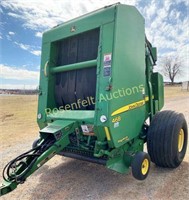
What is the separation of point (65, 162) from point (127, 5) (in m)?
3.34

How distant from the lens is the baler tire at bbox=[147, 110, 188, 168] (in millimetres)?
4203

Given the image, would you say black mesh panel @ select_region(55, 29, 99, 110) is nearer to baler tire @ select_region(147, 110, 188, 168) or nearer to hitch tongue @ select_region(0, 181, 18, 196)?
baler tire @ select_region(147, 110, 188, 168)

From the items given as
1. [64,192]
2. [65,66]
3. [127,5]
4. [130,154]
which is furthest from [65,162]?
[127,5]

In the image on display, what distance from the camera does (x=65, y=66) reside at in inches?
174

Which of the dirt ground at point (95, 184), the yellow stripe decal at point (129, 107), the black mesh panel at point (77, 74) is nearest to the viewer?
the dirt ground at point (95, 184)

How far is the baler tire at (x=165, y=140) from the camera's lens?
4203mm

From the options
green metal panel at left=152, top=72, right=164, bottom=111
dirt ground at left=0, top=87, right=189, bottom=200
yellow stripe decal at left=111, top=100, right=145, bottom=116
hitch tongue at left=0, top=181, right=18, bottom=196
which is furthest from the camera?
green metal panel at left=152, top=72, right=164, bottom=111

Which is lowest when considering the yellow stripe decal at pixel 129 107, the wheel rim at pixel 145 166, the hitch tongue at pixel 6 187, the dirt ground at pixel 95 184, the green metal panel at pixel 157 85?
the dirt ground at pixel 95 184

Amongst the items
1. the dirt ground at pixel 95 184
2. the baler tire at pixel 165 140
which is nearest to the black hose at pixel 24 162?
the dirt ground at pixel 95 184

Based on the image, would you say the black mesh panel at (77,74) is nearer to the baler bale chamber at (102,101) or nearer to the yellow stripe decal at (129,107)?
the baler bale chamber at (102,101)

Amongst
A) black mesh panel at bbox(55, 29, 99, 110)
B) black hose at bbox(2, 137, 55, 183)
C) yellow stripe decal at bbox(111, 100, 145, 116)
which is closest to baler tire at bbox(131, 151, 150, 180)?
yellow stripe decal at bbox(111, 100, 145, 116)

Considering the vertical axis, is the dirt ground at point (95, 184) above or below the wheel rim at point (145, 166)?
below

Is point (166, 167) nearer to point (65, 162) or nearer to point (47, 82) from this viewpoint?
point (65, 162)

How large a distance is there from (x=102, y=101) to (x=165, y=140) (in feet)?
4.75
